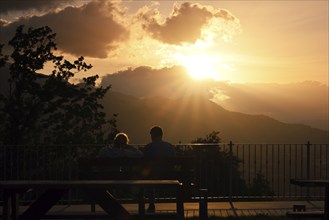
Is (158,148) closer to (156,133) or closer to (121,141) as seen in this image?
(156,133)

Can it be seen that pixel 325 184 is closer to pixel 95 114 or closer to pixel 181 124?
pixel 95 114

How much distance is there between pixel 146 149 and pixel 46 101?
38.8 m

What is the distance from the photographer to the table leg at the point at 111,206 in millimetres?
8109

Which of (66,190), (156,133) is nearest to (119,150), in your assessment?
(156,133)

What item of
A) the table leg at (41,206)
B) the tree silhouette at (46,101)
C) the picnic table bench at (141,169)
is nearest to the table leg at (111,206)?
the table leg at (41,206)

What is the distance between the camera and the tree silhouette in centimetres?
4644

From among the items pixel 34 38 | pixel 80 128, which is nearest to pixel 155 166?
pixel 80 128

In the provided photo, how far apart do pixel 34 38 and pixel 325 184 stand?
43929 mm

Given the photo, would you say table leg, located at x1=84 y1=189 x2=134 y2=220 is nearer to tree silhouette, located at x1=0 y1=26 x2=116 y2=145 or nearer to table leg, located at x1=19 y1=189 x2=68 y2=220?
table leg, located at x1=19 y1=189 x2=68 y2=220

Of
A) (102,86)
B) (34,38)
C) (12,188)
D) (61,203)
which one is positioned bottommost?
(61,203)

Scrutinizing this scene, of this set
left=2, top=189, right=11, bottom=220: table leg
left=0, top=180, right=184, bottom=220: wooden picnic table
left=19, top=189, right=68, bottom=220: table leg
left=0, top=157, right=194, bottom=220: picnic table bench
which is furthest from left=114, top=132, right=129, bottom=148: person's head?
left=2, top=189, right=11, bottom=220: table leg

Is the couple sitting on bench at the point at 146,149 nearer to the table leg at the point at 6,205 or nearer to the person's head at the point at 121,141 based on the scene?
the person's head at the point at 121,141

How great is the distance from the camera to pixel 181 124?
189875 mm

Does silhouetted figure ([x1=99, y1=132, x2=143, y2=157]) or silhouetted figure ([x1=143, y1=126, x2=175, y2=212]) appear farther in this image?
silhouetted figure ([x1=143, y1=126, x2=175, y2=212])
